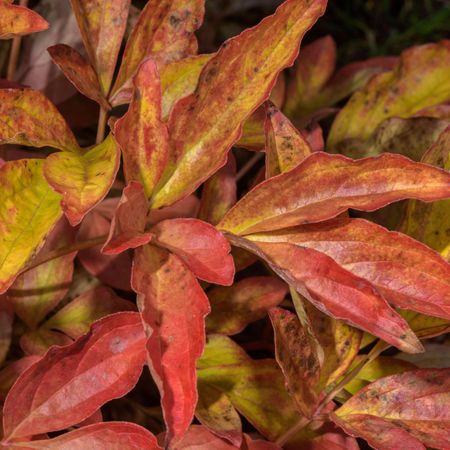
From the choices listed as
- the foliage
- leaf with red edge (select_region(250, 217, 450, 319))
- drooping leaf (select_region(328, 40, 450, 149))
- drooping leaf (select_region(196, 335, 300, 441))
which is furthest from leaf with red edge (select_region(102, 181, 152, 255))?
drooping leaf (select_region(328, 40, 450, 149))

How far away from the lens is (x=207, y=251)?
1.95 ft

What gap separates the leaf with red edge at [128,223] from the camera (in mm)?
537

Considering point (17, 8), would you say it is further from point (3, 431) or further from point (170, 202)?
point (3, 431)

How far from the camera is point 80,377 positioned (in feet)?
2.06

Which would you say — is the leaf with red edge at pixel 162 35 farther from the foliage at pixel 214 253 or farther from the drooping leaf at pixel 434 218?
the drooping leaf at pixel 434 218

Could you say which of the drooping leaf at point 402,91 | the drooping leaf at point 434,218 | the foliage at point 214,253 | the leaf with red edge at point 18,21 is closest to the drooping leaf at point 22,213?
the foliage at point 214,253

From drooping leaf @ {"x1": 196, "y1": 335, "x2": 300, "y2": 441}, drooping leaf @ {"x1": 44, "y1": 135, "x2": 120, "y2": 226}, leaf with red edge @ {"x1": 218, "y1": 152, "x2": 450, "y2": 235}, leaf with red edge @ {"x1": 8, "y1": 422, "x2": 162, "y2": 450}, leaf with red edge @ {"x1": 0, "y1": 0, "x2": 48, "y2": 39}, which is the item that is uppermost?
leaf with red edge @ {"x1": 0, "y1": 0, "x2": 48, "y2": 39}

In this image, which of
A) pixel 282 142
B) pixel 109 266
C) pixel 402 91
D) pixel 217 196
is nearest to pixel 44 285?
pixel 109 266

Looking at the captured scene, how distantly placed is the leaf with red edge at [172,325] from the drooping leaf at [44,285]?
A: 23 centimetres

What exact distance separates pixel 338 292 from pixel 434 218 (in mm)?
166

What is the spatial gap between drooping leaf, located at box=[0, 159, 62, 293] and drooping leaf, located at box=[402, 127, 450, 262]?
31cm

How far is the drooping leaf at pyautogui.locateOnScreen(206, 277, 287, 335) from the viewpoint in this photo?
0.81 m

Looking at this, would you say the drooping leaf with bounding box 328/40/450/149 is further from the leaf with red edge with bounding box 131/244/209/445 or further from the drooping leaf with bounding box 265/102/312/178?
the leaf with red edge with bounding box 131/244/209/445

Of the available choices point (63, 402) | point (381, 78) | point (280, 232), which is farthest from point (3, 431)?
point (381, 78)
